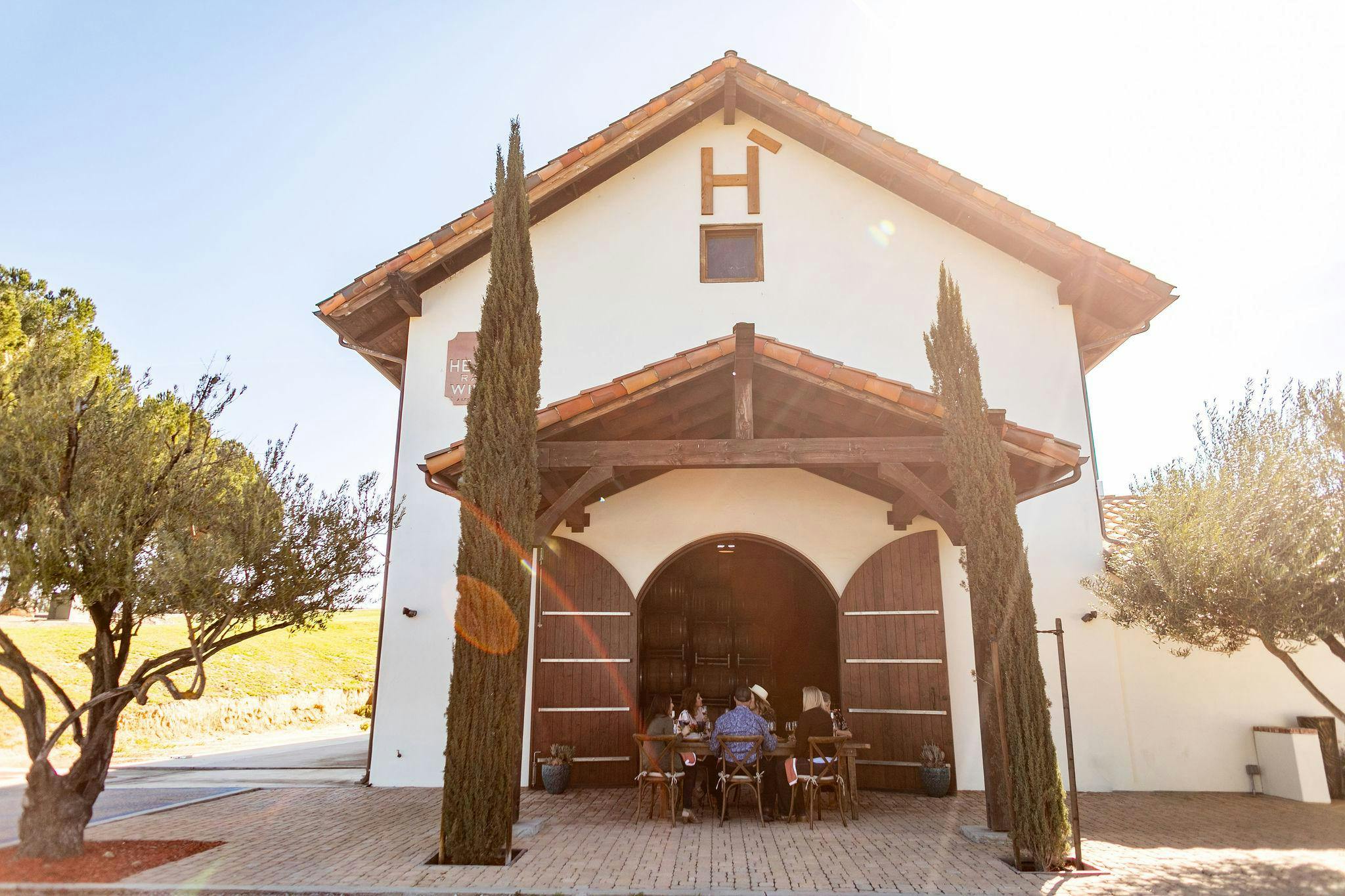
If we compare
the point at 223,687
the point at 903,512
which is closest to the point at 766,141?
the point at 903,512

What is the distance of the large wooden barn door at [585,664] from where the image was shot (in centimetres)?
880

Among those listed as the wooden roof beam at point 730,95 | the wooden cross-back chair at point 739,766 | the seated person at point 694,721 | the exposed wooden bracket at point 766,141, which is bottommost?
the wooden cross-back chair at point 739,766

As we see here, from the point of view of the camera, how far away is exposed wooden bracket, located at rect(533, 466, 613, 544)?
6727mm

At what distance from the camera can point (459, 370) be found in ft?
32.5

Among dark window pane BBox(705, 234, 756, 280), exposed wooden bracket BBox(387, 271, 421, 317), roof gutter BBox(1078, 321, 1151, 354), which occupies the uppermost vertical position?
dark window pane BBox(705, 234, 756, 280)

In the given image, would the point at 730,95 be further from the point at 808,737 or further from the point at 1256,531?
the point at 808,737

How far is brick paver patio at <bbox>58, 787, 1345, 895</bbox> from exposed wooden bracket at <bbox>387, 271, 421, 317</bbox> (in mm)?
5655

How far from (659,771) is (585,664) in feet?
6.64

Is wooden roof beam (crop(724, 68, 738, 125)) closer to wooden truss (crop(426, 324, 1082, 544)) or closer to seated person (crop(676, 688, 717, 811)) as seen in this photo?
wooden truss (crop(426, 324, 1082, 544))

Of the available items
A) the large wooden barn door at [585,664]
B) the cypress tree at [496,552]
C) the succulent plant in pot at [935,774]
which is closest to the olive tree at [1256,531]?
A: the succulent plant in pot at [935,774]

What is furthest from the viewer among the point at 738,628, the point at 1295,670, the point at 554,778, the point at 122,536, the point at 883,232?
the point at 738,628

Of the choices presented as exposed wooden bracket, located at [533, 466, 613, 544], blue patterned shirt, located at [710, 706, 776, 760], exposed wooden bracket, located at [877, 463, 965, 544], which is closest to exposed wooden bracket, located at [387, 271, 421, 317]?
exposed wooden bracket, located at [533, 466, 613, 544]

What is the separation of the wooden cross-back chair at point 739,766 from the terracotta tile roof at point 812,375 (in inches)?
122

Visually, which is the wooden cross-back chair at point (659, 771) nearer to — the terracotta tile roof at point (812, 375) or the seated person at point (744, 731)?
the seated person at point (744, 731)
